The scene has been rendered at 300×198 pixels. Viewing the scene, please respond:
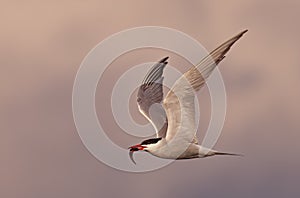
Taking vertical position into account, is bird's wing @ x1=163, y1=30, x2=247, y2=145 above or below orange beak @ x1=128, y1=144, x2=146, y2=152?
above

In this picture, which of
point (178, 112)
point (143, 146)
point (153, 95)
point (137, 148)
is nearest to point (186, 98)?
point (178, 112)

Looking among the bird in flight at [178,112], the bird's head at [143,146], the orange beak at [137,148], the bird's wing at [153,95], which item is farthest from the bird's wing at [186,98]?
the bird's wing at [153,95]

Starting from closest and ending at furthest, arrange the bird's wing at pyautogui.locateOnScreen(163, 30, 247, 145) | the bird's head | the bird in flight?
the bird's wing at pyautogui.locateOnScreen(163, 30, 247, 145)
the bird in flight
the bird's head

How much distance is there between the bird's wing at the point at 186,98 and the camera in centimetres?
3284

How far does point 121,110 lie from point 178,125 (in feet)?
25.3

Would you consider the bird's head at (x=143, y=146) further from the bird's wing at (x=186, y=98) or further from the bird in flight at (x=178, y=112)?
the bird's wing at (x=186, y=98)

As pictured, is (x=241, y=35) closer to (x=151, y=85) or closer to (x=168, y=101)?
(x=168, y=101)

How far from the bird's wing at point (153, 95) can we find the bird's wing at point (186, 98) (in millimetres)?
2144

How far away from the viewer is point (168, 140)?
35062 mm

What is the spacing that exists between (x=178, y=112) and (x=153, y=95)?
4.68m

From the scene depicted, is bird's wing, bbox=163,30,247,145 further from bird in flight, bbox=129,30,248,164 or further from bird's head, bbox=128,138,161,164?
bird's head, bbox=128,138,161,164

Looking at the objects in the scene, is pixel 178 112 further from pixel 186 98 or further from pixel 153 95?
pixel 153 95

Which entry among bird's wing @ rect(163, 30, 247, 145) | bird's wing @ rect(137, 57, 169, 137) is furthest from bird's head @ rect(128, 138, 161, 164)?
bird's wing @ rect(137, 57, 169, 137)

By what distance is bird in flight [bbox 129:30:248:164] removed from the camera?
33375 mm
